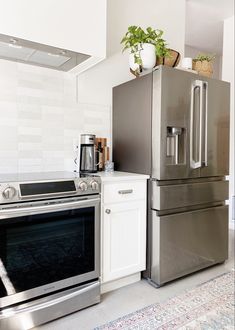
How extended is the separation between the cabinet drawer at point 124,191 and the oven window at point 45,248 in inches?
7.3

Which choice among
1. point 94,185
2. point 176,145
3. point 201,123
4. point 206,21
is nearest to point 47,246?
point 94,185

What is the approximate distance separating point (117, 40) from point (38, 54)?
41.9 inches

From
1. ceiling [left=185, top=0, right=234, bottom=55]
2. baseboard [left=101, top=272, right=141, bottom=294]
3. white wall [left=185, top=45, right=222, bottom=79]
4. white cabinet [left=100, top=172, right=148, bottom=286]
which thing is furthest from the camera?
white wall [left=185, top=45, right=222, bottom=79]

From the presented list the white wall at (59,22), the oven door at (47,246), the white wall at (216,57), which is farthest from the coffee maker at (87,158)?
the white wall at (216,57)

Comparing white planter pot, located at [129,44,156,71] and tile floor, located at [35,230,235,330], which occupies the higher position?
white planter pot, located at [129,44,156,71]

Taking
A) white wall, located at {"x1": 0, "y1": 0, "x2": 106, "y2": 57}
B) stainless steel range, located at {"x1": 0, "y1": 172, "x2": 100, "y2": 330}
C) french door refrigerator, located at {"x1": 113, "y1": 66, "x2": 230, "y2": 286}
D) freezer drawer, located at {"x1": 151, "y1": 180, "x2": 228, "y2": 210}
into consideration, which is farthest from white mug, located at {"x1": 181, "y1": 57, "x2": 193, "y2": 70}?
stainless steel range, located at {"x1": 0, "y1": 172, "x2": 100, "y2": 330}

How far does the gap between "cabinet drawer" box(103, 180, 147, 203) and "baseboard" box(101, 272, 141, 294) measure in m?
0.67

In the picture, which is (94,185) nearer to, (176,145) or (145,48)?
(176,145)

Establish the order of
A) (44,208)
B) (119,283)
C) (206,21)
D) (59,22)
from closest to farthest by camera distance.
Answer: (44,208) < (59,22) < (119,283) < (206,21)

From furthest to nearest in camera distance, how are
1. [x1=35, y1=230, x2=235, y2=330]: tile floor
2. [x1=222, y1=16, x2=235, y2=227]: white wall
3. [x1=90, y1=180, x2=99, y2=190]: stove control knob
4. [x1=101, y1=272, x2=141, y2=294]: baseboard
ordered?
[x1=222, y1=16, x2=235, y2=227]: white wall → [x1=101, y1=272, x2=141, y2=294]: baseboard → [x1=90, y1=180, x2=99, y2=190]: stove control knob → [x1=35, y1=230, x2=235, y2=330]: tile floor

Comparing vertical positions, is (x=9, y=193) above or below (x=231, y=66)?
below

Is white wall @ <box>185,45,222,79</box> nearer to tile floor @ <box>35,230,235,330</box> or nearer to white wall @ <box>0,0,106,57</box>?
white wall @ <box>0,0,106,57</box>

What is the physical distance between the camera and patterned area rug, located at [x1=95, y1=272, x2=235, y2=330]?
1.63 meters

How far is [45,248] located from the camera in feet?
5.34
